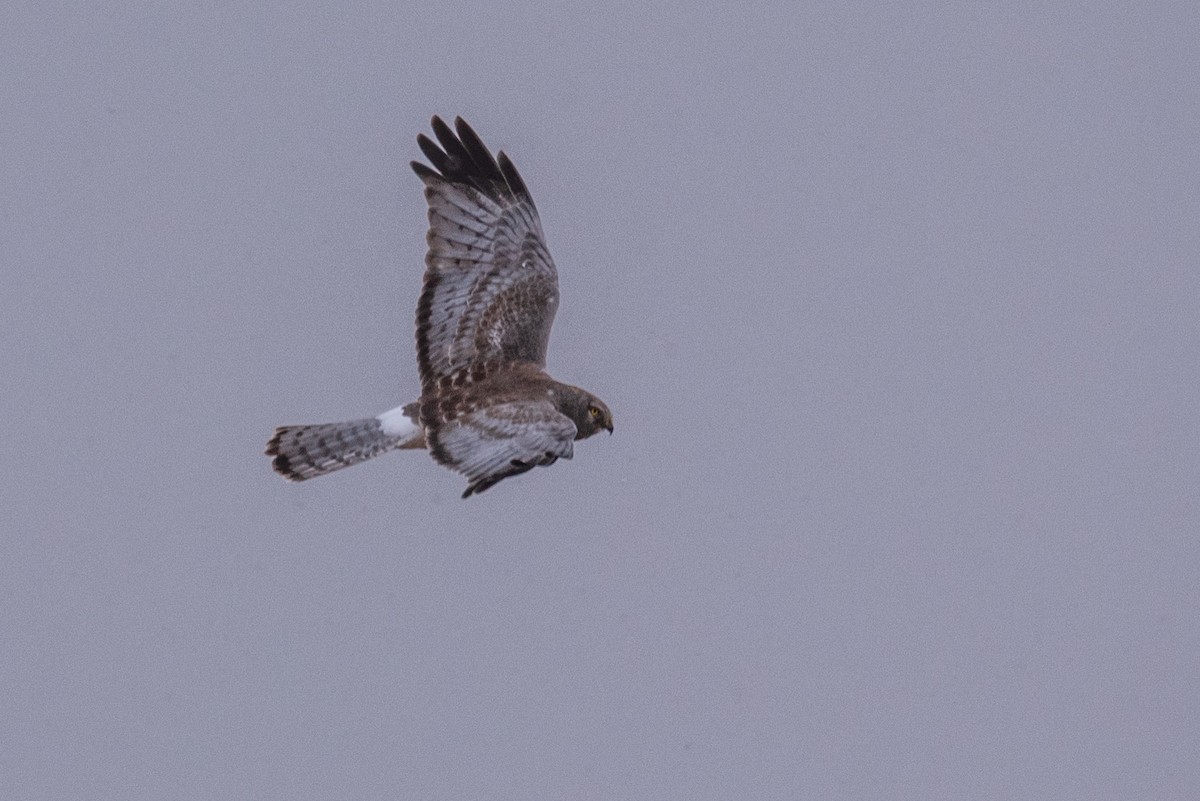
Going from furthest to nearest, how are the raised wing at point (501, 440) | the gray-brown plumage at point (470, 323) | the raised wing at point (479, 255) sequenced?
the raised wing at point (479, 255), the gray-brown plumage at point (470, 323), the raised wing at point (501, 440)

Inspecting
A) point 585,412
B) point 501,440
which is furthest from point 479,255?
point 501,440

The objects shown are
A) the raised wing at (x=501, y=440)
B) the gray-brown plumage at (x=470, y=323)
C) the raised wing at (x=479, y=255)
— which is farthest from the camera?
the raised wing at (x=479, y=255)

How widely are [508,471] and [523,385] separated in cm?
129

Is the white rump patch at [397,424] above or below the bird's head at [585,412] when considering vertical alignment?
below

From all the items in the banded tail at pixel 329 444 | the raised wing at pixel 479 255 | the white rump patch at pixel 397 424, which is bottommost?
the banded tail at pixel 329 444

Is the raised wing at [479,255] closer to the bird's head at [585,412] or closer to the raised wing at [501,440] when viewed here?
the bird's head at [585,412]

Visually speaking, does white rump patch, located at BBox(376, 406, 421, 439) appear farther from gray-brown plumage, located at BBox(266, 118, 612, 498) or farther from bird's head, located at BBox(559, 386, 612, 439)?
bird's head, located at BBox(559, 386, 612, 439)

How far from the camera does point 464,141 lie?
1159 centimetres

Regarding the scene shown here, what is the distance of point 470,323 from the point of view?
11438 millimetres

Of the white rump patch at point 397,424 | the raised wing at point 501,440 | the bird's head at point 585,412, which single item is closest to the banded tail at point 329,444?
the white rump patch at point 397,424

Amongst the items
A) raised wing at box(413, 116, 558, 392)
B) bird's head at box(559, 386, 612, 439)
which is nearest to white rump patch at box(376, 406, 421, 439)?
raised wing at box(413, 116, 558, 392)

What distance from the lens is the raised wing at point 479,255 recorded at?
11.5 m

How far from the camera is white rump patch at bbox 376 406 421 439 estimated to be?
10953 millimetres

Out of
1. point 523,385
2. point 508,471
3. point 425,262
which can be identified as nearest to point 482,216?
point 425,262
